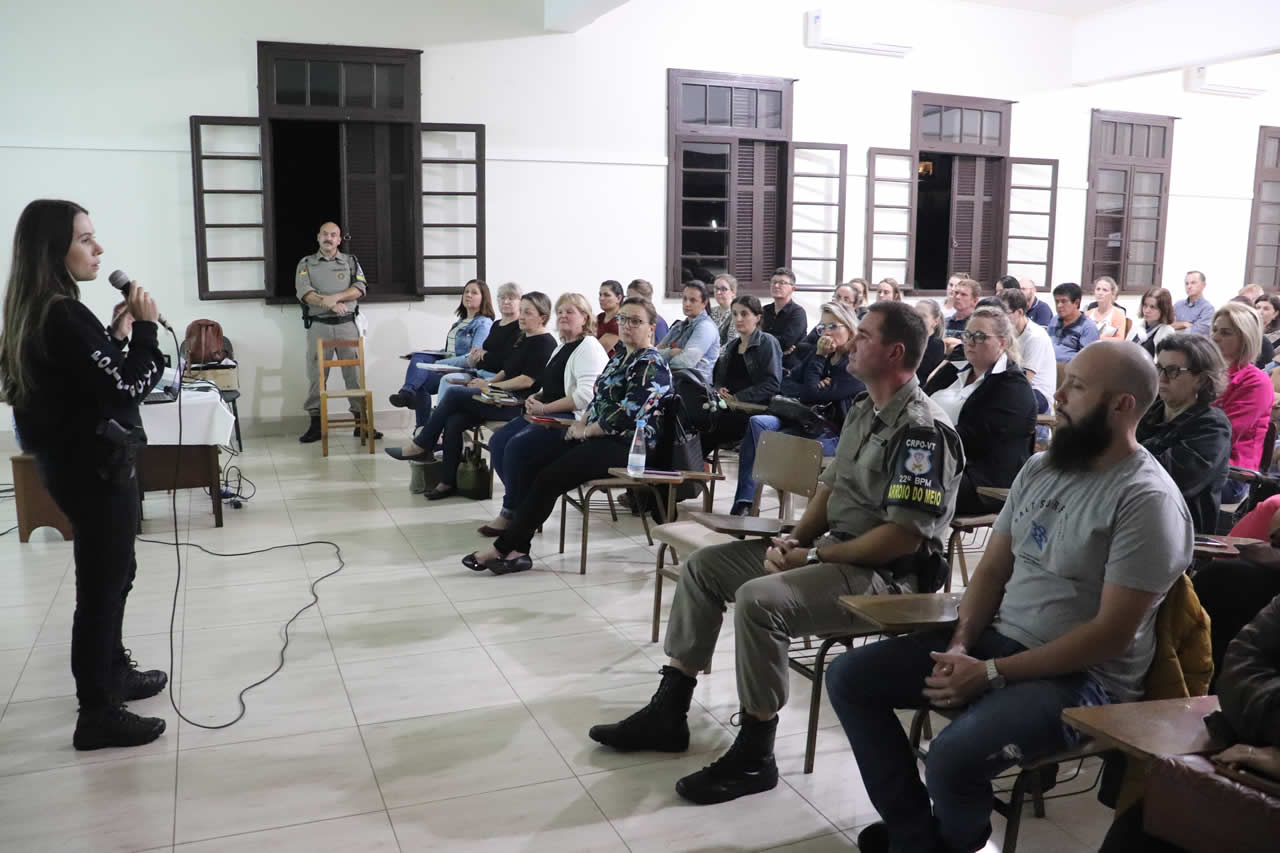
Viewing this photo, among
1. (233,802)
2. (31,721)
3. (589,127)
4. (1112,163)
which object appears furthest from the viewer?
(1112,163)

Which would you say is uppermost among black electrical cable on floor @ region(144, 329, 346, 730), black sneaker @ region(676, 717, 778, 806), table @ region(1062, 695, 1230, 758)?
table @ region(1062, 695, 1230, 758)

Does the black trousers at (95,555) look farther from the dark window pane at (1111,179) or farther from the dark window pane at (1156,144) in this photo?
the dark window pane at (1156,144)

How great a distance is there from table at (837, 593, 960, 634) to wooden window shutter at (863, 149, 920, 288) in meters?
7.50

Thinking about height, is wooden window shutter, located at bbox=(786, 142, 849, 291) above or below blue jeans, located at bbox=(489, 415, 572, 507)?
above

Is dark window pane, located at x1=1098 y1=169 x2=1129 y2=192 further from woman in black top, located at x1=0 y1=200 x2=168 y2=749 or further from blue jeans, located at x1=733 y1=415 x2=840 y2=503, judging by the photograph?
woman in black top, located at x1=0 y1=200 x2=168 y2=749

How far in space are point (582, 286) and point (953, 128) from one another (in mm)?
3915

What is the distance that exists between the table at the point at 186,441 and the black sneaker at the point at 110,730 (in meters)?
2.26

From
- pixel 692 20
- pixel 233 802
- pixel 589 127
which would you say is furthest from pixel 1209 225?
pixel 233 802

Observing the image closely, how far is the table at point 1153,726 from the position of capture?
1573 mm

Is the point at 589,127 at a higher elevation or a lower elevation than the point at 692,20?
lower

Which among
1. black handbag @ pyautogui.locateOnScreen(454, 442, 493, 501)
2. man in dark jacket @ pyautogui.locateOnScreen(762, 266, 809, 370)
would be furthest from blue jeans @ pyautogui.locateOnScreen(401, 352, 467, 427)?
man in dark jacket @ pyautogui.locateOnScreen(762, 266, 809, 370)

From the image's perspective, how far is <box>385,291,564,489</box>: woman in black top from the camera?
5.48m

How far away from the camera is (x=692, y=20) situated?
27.8 ft

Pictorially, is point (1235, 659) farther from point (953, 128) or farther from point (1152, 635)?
point (953, 128)
